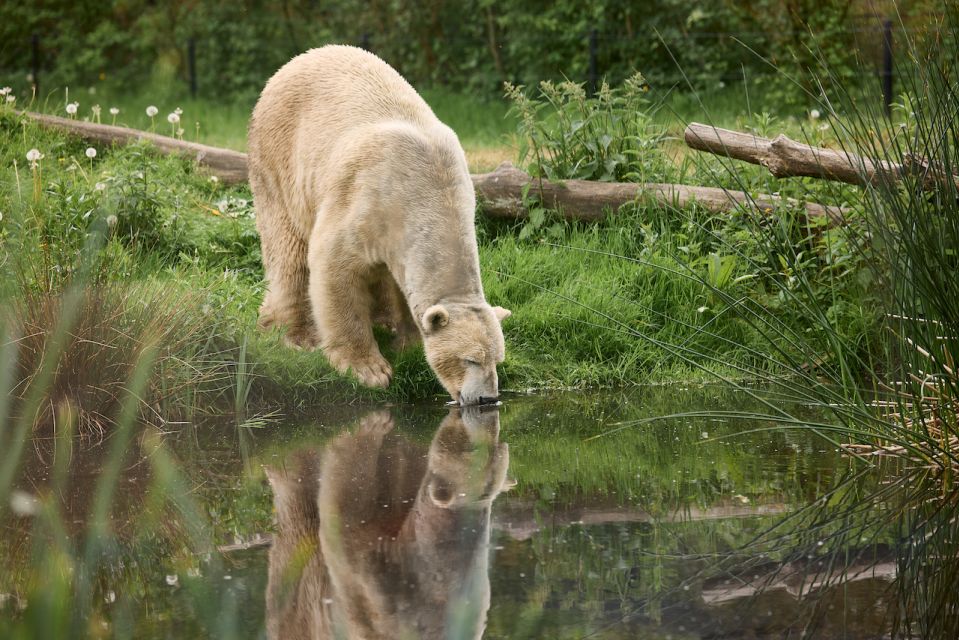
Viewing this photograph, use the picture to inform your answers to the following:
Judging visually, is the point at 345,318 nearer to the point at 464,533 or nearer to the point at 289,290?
the point at 289,290

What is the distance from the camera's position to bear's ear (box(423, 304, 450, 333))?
6.48 meters

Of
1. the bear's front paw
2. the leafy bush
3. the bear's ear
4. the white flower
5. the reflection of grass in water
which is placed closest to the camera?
the reflection of grass in water

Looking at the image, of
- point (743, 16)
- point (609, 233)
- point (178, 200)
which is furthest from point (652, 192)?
point (743, 16)

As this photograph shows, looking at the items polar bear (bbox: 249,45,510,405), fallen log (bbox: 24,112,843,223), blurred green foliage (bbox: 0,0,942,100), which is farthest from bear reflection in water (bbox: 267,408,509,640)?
blurred green foliage (bbox: 0,0,942,100)

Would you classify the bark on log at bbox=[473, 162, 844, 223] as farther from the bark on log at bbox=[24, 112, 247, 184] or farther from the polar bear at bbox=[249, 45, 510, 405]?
the bark on log at bbox=[24, 112, 247, 184]

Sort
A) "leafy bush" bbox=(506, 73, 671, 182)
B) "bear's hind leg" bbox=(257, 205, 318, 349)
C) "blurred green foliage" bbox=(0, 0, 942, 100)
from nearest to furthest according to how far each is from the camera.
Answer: "bear's hind leg" bbox=(257, 205, 318, 349)
"leafy bush" bbox=(506, 73, 671, 182)
"blurred green foliage" bbox=(0, 0, 942, 100)

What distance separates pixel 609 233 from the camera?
27.7ft

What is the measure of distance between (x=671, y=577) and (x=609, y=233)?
15.5 ft

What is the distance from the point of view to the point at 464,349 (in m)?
6.53

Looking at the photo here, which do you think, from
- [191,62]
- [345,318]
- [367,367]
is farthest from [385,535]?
[191,62]

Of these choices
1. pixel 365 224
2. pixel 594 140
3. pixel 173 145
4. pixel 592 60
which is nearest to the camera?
pixel 365 224

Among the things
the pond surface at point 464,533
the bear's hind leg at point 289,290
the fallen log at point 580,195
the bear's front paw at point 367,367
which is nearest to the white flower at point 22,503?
the pond surface at point 464,533

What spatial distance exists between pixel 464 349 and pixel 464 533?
2.13 metres

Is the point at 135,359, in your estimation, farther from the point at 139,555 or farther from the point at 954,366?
the point at 954,366
